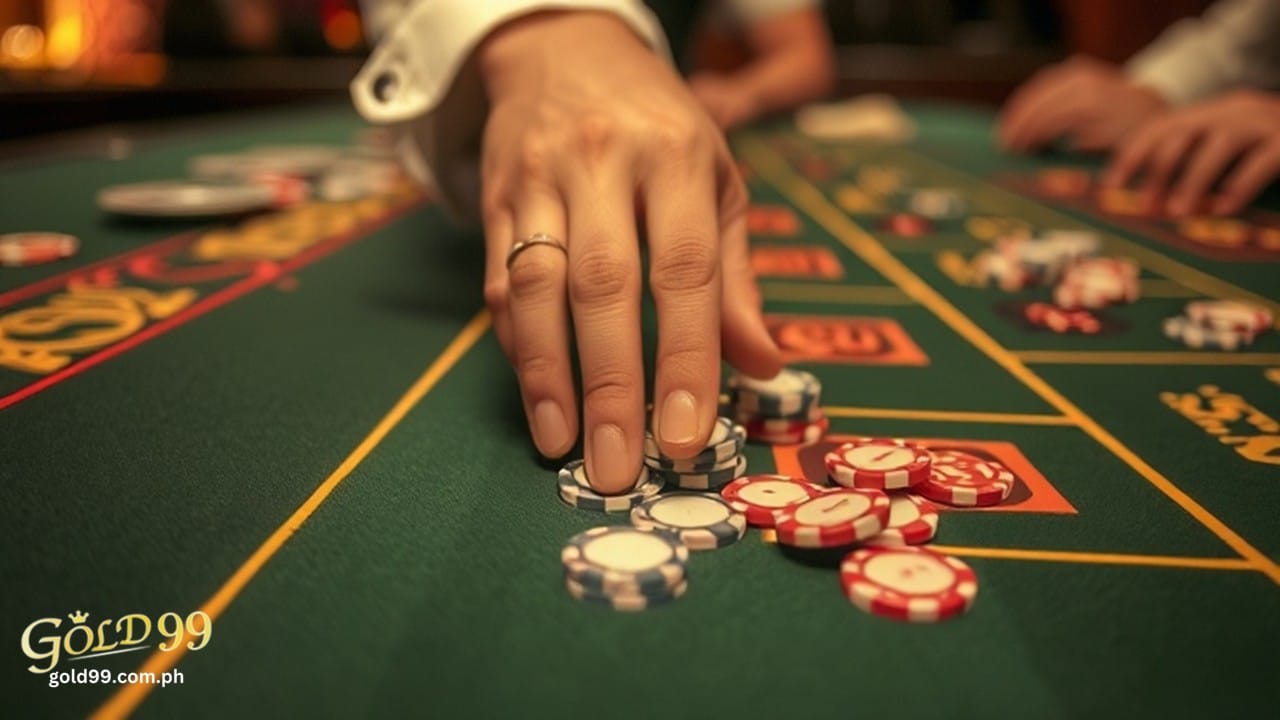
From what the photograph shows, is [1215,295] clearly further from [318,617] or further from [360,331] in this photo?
[318,617]

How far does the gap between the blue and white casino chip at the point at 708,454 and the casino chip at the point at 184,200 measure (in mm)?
1594

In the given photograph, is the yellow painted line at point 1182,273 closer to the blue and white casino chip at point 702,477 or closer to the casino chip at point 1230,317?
the casino chip at point 1230,317

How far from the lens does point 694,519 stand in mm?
1053

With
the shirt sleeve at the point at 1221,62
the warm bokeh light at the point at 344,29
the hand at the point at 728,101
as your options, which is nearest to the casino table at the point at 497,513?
the shirt sleeve at the point at 1221,62

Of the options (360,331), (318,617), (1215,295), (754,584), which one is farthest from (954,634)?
(1215,295)

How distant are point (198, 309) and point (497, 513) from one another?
3.14ft

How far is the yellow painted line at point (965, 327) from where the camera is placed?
109 centimetres

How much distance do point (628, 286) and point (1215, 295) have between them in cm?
136

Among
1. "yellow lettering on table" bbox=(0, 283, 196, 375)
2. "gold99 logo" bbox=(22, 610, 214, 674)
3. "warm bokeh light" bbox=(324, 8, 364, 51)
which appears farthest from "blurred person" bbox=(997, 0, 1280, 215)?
"warm bokeh light" bbox=(324, 8, 364, 51)

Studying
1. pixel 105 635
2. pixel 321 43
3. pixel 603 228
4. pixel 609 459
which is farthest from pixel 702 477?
pixel 321 43

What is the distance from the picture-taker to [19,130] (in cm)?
483

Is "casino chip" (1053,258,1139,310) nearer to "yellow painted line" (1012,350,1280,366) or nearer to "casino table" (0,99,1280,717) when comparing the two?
"casino table" (0,99,1280,717)

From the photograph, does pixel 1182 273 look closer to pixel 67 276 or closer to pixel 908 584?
pixel 908 584

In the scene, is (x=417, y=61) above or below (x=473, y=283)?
above
